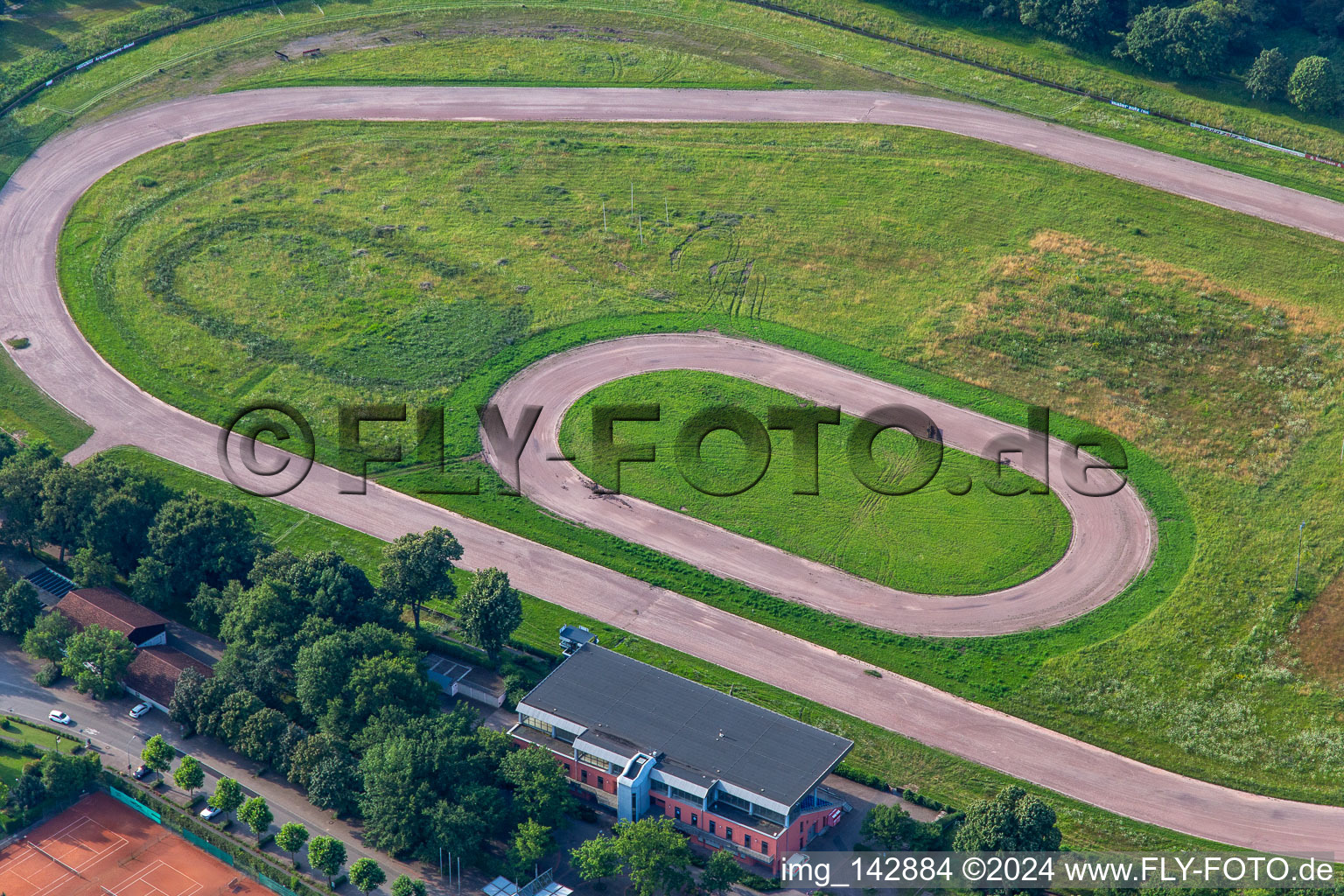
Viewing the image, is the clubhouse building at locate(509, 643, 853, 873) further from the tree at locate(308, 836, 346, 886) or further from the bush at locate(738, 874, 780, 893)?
the tree at locate(308, 836, 346, 886)

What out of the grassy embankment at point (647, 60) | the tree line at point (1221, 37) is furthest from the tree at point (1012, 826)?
the tree line at point (1221, 37)

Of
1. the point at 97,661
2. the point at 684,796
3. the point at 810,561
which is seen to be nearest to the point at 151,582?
the point at 97,661

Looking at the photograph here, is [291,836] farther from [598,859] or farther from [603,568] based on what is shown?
[603,568]

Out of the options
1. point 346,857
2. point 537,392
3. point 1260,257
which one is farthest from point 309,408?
point 1260,257

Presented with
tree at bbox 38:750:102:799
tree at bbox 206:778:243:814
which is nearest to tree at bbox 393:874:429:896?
tree at bbox 206:778:243:814

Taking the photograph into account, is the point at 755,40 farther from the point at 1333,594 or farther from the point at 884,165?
the point at 1333,594
